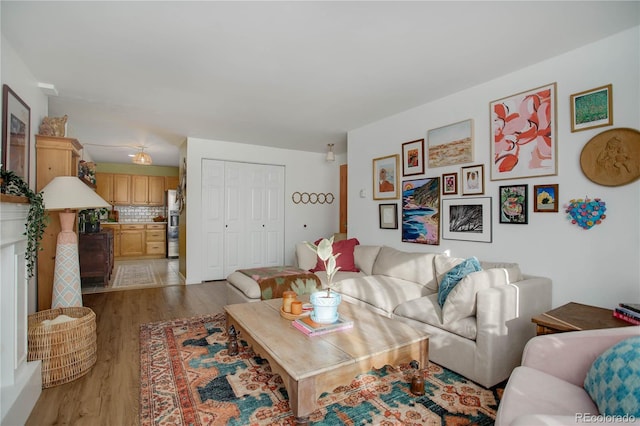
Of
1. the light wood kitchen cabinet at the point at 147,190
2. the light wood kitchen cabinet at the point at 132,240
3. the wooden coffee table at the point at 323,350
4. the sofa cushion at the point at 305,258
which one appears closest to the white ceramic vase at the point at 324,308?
the wooden coffee table at the point at 323,350

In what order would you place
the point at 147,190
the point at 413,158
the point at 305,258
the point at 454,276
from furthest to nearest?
the point at 147,190, the point at 305,258, the point at 413,158, the point at 454,276

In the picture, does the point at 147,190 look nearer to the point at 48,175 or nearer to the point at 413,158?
the point at 48,175

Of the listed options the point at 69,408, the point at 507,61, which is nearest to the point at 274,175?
the point at 507,61

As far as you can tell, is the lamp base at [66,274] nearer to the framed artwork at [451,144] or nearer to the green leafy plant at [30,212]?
the green leafy plant at [30,212]

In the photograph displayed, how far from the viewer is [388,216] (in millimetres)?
4305

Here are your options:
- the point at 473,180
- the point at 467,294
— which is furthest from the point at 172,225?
the point at 467,294

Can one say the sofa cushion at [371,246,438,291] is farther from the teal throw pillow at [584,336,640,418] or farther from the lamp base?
the lamp base

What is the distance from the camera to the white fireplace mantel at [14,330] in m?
1.72

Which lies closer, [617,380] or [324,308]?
[617,380]

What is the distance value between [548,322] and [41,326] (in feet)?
11.1

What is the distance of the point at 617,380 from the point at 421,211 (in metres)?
2.72

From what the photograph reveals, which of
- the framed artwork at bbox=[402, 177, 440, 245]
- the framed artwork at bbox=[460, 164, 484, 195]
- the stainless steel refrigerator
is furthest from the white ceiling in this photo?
the stainless steel refrigerator

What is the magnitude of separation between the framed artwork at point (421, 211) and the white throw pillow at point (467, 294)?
122cm

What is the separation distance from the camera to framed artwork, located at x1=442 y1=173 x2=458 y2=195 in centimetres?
344
